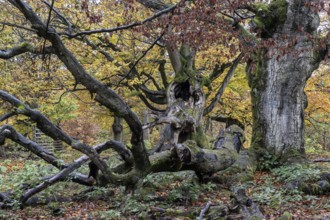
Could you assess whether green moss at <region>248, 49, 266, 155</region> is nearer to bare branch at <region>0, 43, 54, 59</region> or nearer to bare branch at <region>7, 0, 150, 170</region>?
bare branch at <region>7, 0, 150, 170</region>

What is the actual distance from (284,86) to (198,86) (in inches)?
131

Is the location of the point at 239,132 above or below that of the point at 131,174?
above

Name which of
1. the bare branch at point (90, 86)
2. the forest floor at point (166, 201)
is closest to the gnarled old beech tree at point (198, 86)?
the bare branch at point (90, 86)

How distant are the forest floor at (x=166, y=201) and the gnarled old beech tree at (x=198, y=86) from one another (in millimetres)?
407

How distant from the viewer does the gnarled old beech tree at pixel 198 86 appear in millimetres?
5227

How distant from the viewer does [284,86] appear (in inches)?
358

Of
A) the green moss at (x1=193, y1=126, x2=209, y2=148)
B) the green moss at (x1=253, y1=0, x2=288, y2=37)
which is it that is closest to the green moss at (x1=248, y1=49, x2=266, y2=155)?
the green moss at (x1=253, y1=0, x2=288, y2=37)

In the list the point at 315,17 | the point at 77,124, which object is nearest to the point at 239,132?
the point at 315,17

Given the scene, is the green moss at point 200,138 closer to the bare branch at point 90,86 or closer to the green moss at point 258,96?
the green moss at point 258,96

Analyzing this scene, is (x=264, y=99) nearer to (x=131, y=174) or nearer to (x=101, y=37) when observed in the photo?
(x=131, y=174)

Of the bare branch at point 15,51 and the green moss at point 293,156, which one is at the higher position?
the bare branch at point 15,51

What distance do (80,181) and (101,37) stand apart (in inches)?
301

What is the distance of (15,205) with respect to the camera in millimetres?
5863

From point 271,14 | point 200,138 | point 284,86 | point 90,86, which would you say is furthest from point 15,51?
point 200,138
